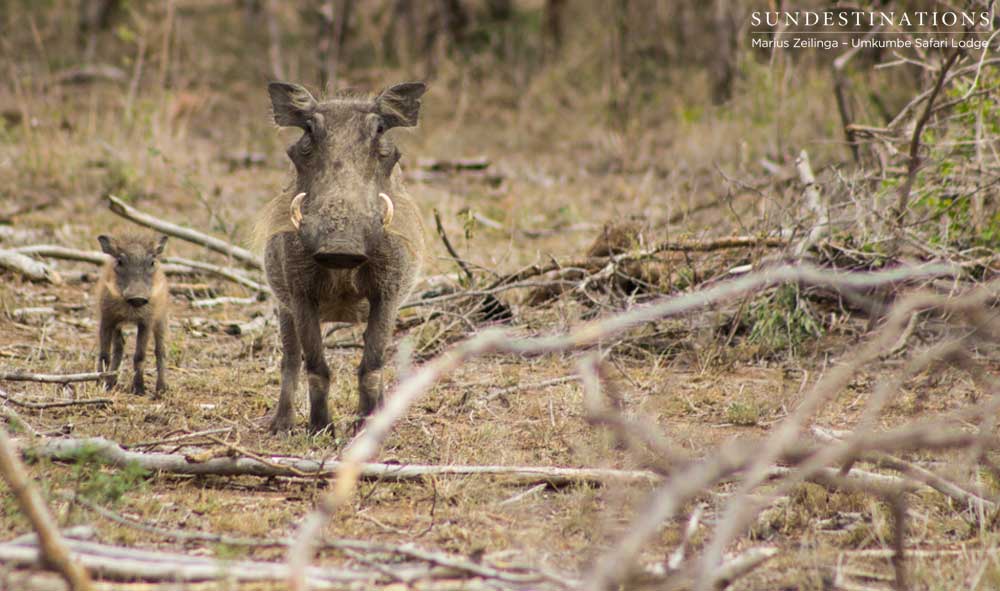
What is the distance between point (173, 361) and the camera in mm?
6055

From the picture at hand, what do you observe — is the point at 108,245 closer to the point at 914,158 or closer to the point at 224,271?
the point at 224,271

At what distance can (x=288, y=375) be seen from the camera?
4.97 metres

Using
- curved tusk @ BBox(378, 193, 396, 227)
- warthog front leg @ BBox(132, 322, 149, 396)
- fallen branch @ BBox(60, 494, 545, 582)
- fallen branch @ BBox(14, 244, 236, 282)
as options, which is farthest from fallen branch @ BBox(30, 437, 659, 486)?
fallen branch @ BBox(14, 244, 236, 282)

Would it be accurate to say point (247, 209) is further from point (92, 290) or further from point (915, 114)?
point (915, 114)

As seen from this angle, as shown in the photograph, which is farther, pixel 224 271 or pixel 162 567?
pixel 224 271

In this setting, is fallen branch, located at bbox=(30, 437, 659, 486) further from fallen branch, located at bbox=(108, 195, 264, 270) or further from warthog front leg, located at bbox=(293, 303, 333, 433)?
fallen branch, located at bbox=(108, 195, 264, 270)

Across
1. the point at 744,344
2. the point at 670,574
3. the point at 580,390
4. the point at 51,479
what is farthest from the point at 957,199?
the point at 51,479

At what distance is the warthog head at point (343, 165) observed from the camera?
4117 millimetres

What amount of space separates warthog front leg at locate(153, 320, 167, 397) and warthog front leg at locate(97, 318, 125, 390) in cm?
21

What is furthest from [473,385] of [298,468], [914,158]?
[914,158]

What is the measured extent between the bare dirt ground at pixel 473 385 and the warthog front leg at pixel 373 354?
17cm

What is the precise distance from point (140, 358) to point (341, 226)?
1925 millimetres

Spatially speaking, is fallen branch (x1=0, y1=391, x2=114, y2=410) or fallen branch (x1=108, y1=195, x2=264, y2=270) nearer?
fallen branch (x1=0, y1=391, x2=114, y2=410)

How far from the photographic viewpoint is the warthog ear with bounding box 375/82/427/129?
4.70m
